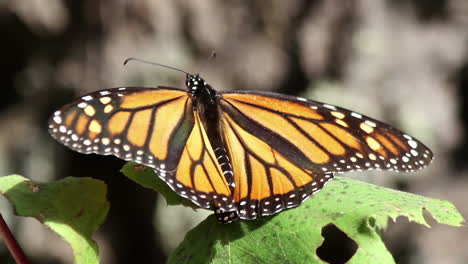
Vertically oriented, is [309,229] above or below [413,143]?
below

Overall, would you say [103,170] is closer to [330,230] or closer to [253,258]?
[330,230]

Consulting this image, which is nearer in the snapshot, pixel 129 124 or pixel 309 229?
pixel 309 229

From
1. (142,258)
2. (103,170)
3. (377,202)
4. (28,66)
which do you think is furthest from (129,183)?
(377,202)

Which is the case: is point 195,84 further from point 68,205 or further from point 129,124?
point 68,205

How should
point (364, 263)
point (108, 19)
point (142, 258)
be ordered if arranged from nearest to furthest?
point (364, 263) → point (108, 19) → point (142, 258)

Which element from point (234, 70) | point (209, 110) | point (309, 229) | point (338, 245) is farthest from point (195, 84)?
point (338, 245)

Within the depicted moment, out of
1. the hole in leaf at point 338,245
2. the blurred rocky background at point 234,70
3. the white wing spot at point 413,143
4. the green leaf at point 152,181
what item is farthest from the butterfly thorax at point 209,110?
the hole in leaf at point 338,245

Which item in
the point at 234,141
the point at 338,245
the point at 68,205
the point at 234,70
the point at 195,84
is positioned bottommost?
the point at 338,245
